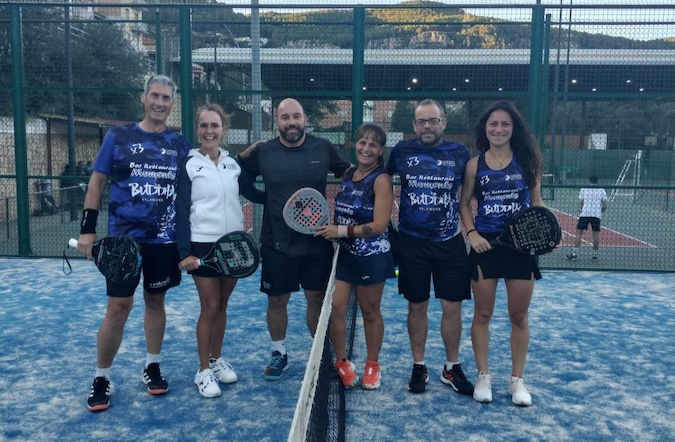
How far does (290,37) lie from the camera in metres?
8.27

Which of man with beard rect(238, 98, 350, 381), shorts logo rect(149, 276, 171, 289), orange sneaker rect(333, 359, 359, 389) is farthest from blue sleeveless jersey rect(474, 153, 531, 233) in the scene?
shorts logo rect(149, 276, 171, 289)

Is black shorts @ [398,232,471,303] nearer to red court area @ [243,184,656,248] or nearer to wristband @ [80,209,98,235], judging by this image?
wristband @ [80,209,98,235]

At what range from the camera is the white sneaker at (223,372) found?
410cm

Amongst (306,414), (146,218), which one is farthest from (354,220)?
(306,414)

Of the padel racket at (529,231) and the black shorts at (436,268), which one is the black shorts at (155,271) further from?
the padel racket at (529,231)

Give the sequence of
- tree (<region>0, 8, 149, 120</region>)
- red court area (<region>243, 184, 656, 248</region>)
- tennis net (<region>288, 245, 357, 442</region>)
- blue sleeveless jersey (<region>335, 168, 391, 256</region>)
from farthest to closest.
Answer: tree (<region>0, 8, 149, 120</region>), red court area (<region>243, 184, 656, 248</region>), blue sleeveless jersey (<region>335, 168, 391, 256</region>), tennis net (<region>288, 245, 357, 442</region>)

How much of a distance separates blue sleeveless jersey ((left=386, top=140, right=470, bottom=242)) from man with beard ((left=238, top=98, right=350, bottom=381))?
1.53ft

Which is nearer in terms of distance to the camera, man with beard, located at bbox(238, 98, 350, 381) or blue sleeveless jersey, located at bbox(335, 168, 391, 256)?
blue sleeveless jersey, located at bbox(335, 168, 391, 256)

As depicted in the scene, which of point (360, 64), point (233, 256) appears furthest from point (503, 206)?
point (360, 64)

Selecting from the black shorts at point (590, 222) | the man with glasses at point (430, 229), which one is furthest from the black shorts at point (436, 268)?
the black shorts at point (590, 222)

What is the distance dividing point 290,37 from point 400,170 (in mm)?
4916

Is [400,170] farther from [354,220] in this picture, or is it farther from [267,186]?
[267,186]

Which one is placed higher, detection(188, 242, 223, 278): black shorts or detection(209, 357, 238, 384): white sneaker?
detection(188, 242, 223, 278): black shorts

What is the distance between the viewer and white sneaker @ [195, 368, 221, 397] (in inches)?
152
